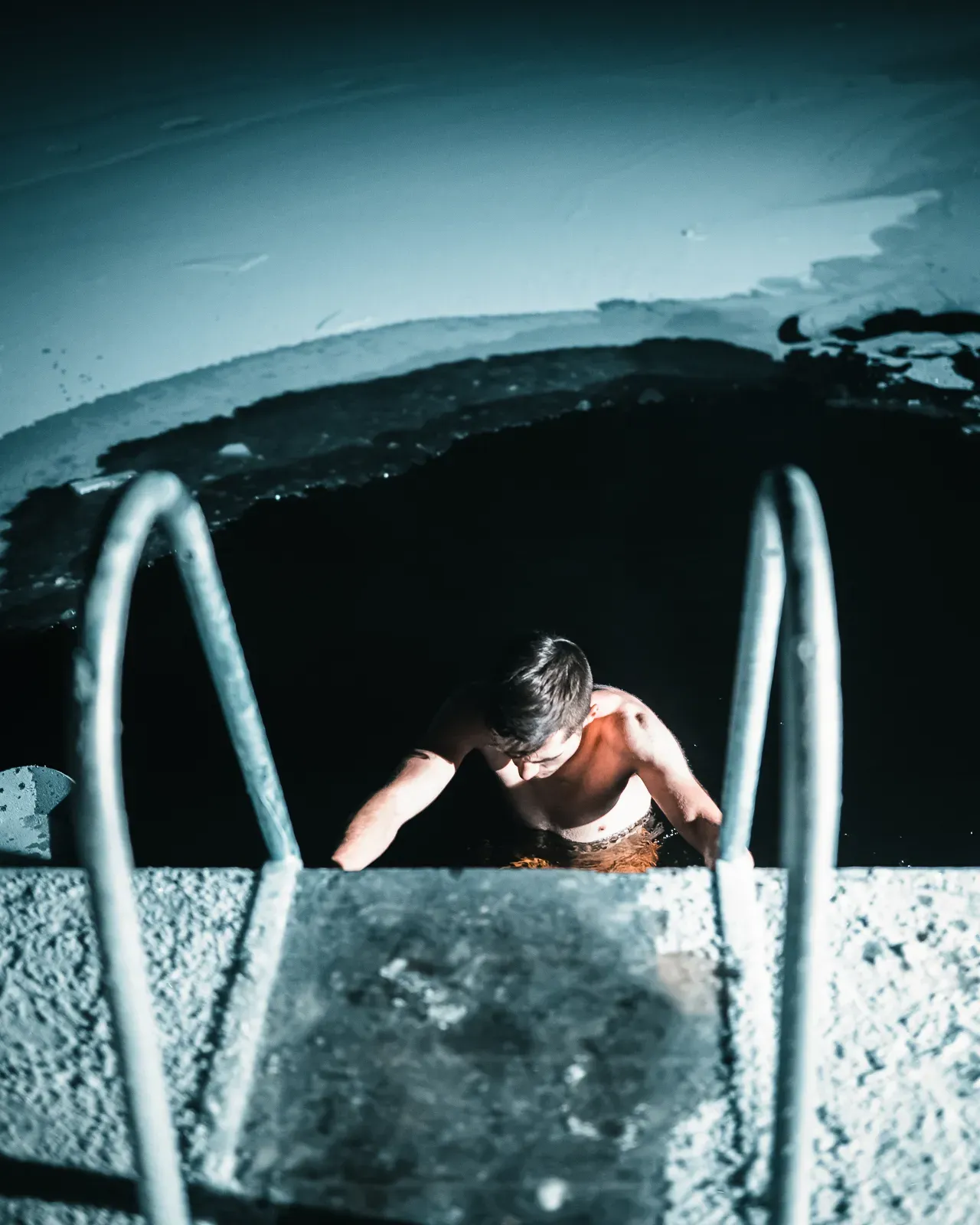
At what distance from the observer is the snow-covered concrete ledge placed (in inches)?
43.7

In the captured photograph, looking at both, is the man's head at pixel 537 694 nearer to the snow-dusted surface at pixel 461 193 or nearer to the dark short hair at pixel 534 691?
the dark short hair at pixel 534 691

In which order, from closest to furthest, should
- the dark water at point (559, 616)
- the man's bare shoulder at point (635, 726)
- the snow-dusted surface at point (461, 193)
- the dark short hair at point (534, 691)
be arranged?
the dark short hair at point (534, 691)
the man's bare shoulder at point (635, 726)
the dark water at point (559, 616)
the snow-dusted surface at point (461, 193)

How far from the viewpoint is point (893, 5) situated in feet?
19.8

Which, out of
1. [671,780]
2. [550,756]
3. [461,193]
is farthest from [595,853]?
[461,193]

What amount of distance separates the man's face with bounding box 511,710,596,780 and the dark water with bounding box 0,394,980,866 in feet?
3.33

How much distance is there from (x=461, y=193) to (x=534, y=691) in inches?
168

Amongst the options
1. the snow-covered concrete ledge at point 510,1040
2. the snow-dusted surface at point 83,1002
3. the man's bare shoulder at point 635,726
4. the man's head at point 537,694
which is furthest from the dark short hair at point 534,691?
the snow-dusted surface at point 83,1002

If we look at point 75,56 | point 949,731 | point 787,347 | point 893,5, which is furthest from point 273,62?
point 949,731

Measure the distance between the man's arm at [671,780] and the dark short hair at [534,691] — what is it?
444mm

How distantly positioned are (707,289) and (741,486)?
1355mm

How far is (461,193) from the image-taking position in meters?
5.48

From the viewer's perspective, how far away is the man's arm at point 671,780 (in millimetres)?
2555

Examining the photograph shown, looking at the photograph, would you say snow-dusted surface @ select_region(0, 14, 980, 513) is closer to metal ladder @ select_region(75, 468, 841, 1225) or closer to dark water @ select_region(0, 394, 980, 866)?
dark water @ select_region(0, 394, 980, 866)

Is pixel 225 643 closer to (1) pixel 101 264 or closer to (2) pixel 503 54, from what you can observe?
(1) pixel 101 264
